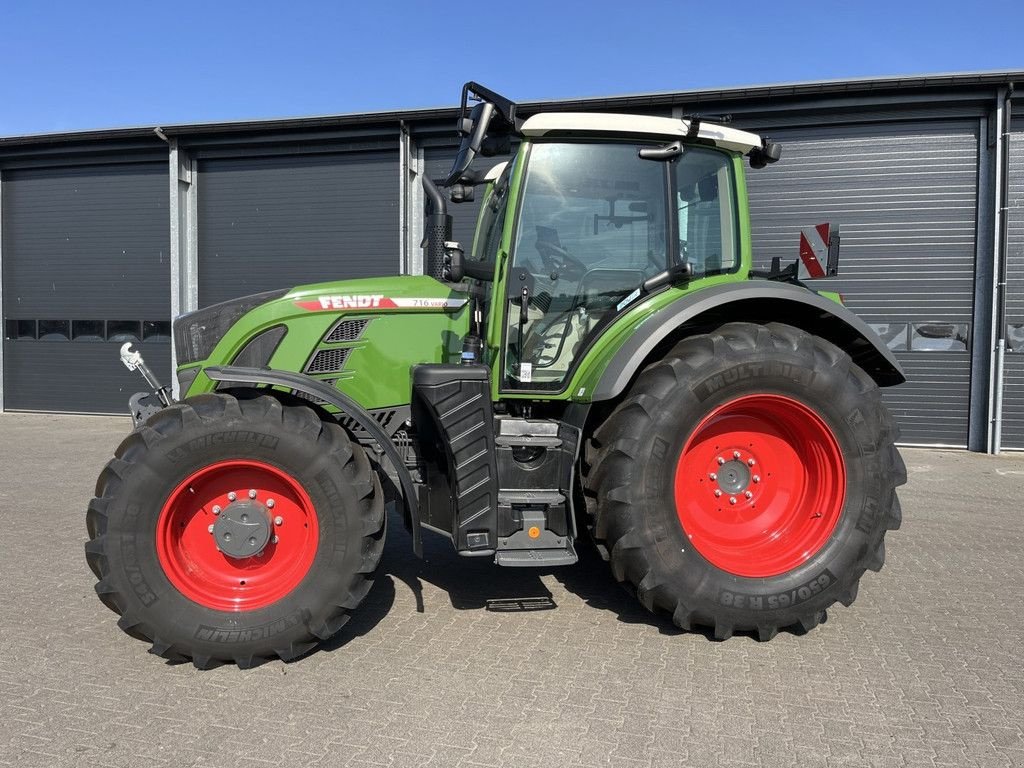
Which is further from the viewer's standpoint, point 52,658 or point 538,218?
point 538,218


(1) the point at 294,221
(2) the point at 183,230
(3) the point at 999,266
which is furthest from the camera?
(2) the point at 183,230

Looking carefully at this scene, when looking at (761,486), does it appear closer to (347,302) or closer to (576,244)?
(576,244)

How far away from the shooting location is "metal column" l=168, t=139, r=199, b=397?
448 inches

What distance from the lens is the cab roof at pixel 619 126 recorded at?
3.44 meters

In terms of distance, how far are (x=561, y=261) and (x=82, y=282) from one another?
448 inches

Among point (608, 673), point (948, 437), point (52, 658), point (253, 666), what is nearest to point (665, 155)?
point (608, 673)

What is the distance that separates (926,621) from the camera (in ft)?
11.9

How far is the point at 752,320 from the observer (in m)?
3.71

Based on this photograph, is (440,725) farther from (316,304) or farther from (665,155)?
(665,155)

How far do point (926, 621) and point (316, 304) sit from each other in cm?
344

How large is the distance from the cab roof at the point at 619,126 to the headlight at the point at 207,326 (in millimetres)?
1567

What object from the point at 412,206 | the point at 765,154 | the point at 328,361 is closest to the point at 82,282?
the point at 412,206

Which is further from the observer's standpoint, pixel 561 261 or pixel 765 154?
pixel 765 154

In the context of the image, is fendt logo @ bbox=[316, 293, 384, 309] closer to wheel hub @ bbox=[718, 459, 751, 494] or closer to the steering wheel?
the steering wheel
